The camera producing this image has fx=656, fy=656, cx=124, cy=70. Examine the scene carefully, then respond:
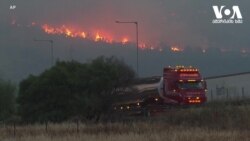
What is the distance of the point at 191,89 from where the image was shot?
58094 millimetres

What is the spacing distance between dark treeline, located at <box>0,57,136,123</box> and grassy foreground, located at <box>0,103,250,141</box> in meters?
9.53

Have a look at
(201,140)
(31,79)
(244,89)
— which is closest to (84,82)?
(31,79)

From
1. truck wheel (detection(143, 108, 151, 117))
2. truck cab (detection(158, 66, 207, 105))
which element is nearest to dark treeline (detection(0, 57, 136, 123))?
truck wheel (detection(143, 108, 151, 117))

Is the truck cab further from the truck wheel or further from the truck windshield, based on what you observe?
the truck wheel

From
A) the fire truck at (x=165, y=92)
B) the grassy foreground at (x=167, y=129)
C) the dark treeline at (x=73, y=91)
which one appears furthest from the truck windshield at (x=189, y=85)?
the dark treeline at (x=73, y=91)

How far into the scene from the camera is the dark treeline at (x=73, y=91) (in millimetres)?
60688

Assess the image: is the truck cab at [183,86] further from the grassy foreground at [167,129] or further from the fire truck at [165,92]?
the grassy foreground at [167,129]

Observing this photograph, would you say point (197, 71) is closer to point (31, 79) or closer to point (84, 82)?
point (84, 82)

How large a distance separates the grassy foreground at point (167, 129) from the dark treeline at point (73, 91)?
375 inches

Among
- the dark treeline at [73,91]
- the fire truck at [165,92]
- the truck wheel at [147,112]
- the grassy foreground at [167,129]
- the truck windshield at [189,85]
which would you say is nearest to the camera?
the grassy foreground at [167,129]

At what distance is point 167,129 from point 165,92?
19006 millimetres

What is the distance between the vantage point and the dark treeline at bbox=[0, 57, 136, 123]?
60.7m

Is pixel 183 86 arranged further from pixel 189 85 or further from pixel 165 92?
pixel 165 92

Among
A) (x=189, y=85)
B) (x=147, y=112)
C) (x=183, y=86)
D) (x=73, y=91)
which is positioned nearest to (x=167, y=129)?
(x=147, y=112)
